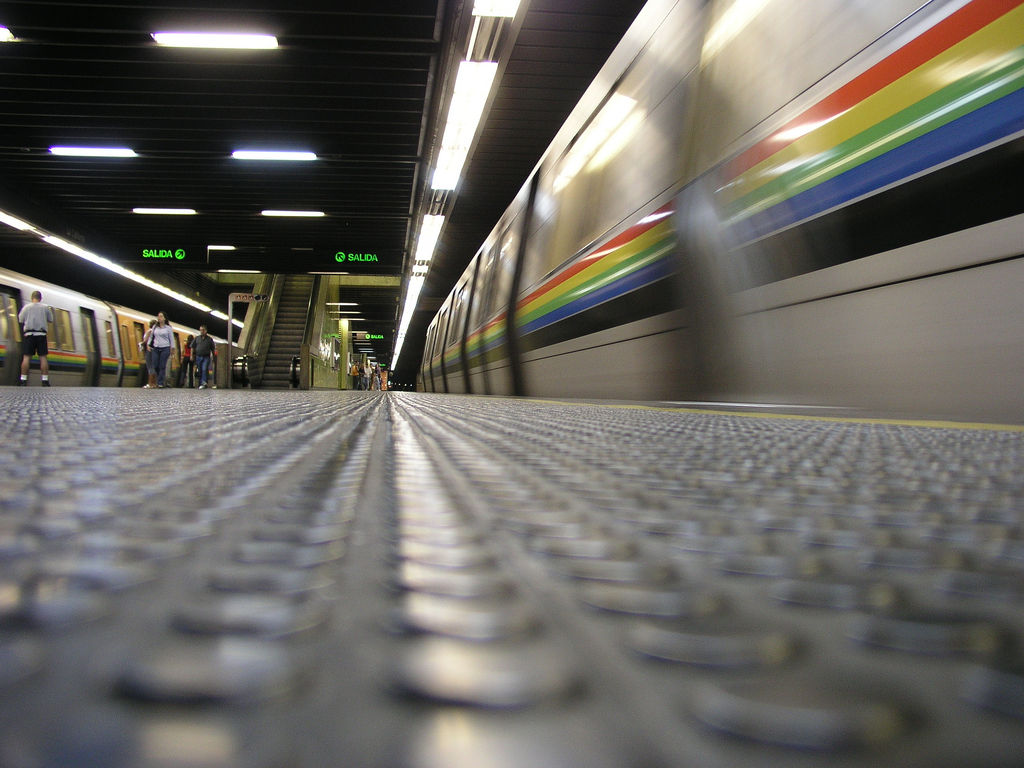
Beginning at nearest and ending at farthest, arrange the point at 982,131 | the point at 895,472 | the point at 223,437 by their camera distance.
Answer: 1. the point at 895,472
2. the point at 223,437
3. the point at 982,131

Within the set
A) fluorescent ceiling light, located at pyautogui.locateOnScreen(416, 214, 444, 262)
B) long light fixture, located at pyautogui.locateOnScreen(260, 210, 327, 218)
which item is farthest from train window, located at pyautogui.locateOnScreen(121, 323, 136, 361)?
fluorescent ceiling light, located at pyautogui.locateOnScreen(416, 214, 444, 262)

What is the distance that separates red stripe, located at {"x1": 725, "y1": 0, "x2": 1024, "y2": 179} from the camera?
5.49ft

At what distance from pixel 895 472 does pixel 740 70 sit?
264 centimetres

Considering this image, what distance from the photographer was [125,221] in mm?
13711

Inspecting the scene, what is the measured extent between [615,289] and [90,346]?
13761 millimetres

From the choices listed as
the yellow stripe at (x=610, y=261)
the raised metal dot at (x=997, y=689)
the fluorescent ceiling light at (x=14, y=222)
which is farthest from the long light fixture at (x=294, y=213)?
the raised metal dot at (x=997, y=689)

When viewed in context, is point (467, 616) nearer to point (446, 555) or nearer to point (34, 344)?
point (446, 555)

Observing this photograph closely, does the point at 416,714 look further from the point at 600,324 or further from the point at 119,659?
the point at 600,324

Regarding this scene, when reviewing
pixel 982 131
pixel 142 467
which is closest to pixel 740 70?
pixel 982 131

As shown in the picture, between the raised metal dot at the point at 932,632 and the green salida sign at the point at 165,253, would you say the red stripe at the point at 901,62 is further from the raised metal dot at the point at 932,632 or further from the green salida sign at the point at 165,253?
the green salida sign at the point at 165,253

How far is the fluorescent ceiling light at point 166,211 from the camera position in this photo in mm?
12867

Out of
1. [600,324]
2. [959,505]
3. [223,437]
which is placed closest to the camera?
[959,505]

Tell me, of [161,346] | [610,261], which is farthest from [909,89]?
[161,346]

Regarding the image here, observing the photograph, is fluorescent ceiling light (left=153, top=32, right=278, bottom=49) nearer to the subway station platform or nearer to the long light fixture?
the long light fixture
